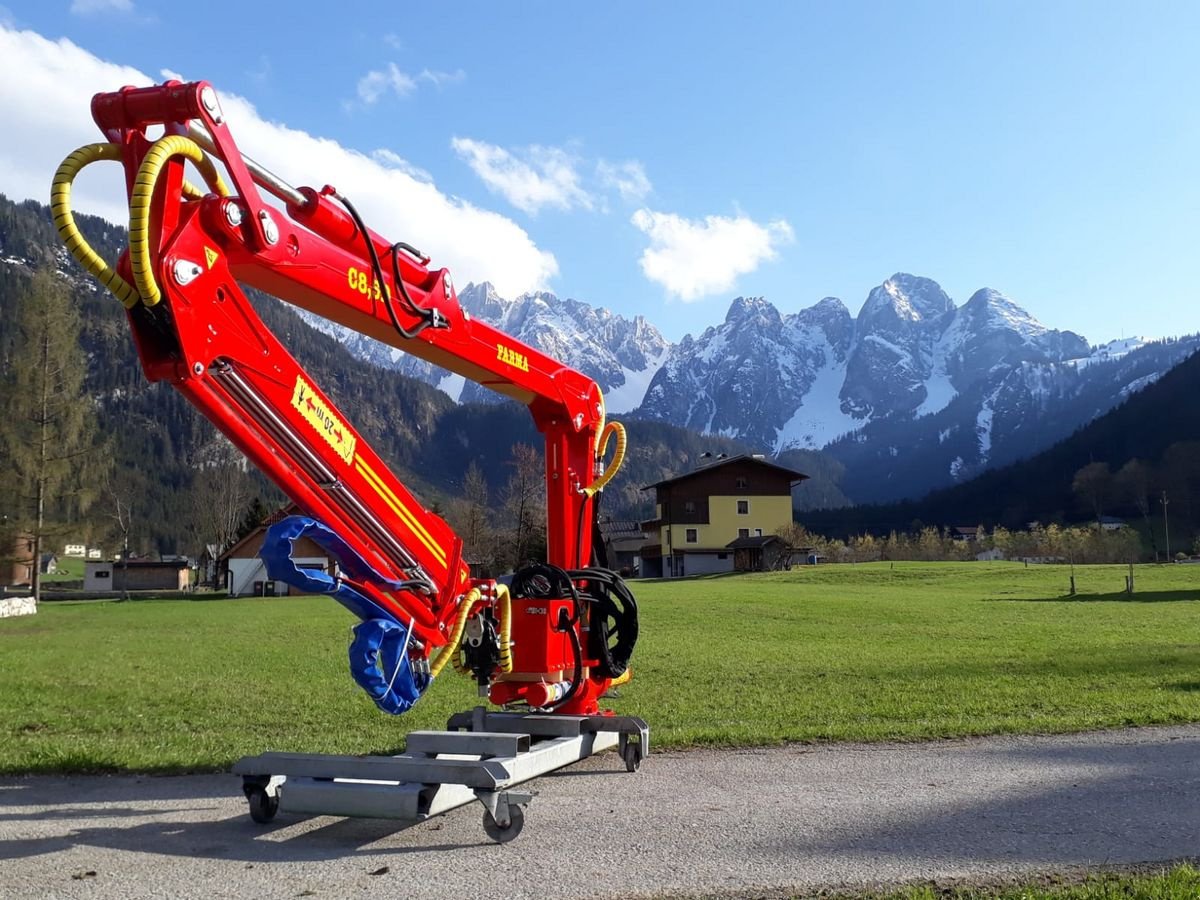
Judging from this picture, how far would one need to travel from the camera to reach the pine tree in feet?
175

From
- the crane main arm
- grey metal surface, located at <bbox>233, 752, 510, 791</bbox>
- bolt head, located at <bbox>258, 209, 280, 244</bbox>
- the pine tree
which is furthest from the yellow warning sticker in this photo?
the pine tree

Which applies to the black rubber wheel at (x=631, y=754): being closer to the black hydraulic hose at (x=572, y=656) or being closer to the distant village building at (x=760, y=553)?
the black hydraulic hose at (x=572, y=656)

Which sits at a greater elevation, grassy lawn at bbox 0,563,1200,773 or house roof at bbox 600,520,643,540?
house roof at bbox 600,520,643,540

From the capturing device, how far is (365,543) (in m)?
6.88

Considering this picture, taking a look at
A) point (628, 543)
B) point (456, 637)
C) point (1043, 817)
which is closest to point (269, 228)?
point (456, 637)

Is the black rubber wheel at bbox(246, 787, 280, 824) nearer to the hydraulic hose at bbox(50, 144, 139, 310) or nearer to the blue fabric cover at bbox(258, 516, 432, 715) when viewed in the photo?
the blue fabric cover at bbox(258, 516, 432, 715)

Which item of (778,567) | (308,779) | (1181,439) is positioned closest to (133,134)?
(308,779)

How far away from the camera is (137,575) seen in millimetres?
98312

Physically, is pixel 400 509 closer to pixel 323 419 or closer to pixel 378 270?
pixel 323 419

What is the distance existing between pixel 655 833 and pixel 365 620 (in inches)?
95.1

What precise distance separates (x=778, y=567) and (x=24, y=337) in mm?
60243

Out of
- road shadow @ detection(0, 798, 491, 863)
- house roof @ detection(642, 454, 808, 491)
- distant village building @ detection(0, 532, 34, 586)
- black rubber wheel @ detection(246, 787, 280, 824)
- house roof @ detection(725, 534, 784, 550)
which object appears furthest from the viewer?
house roof @ detection(642, 454, 808, 491)

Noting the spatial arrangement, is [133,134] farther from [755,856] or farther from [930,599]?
[930,599]

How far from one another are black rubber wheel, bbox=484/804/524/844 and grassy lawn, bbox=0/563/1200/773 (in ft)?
11.8
